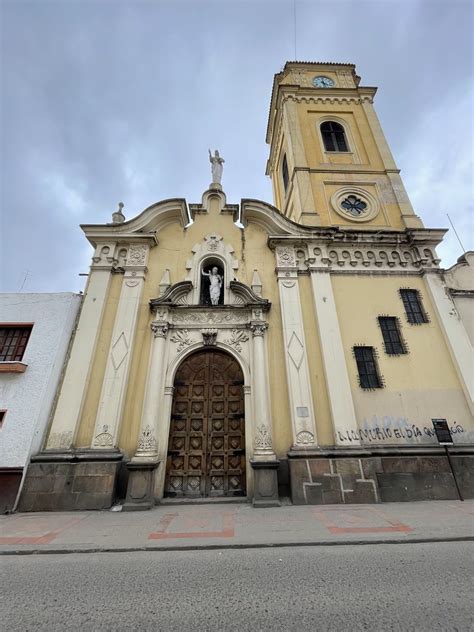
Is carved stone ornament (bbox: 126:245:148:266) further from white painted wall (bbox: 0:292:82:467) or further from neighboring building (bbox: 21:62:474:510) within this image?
white painted wall (bbox: 0:292:82:467)

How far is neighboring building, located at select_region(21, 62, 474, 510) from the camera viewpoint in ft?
26.4

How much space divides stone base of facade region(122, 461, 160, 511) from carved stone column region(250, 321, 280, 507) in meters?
2.71

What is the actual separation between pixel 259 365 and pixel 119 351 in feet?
15.2

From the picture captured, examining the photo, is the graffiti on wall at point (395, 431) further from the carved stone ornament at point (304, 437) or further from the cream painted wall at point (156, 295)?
the cream painted wall at point (156, 295)

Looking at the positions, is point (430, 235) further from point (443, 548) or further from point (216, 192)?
point (443, 548)

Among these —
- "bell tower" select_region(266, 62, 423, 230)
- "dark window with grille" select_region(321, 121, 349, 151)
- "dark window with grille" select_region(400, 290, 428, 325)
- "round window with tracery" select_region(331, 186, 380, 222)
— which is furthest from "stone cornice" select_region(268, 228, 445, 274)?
"dark window with grille" select_region(321, 121, 349, 151)

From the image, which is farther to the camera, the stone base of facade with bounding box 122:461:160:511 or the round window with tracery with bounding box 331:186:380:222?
the round window with tracery with bounding box 331:186:380:222

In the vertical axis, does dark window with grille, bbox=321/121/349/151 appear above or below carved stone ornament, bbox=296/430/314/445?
above

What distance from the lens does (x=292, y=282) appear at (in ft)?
35.7

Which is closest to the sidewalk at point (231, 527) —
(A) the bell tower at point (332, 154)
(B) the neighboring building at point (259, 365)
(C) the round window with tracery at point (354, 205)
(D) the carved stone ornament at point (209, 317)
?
(B) the neighboring building at point (259, 365)

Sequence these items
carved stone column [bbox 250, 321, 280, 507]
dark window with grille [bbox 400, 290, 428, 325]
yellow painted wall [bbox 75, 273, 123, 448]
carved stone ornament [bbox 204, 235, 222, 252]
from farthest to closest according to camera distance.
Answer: carved stone ornament [bbox 204, 235, 222, 252] < dark window with grille [bbox 400, 290, 428, 325] < yellow painted wall [bbox 75, 273, 123, 448] < carved stone column [bbox 250, 321, 280, 507]

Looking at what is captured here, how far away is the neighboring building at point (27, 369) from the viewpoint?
7.64 m

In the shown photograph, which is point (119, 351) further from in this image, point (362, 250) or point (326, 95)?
point (326, 95)

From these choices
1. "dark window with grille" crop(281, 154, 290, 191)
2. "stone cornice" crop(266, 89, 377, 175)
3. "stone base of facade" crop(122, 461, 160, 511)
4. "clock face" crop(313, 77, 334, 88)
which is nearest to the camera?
"stone base of facade" crop(122, 461, 160, 511)
